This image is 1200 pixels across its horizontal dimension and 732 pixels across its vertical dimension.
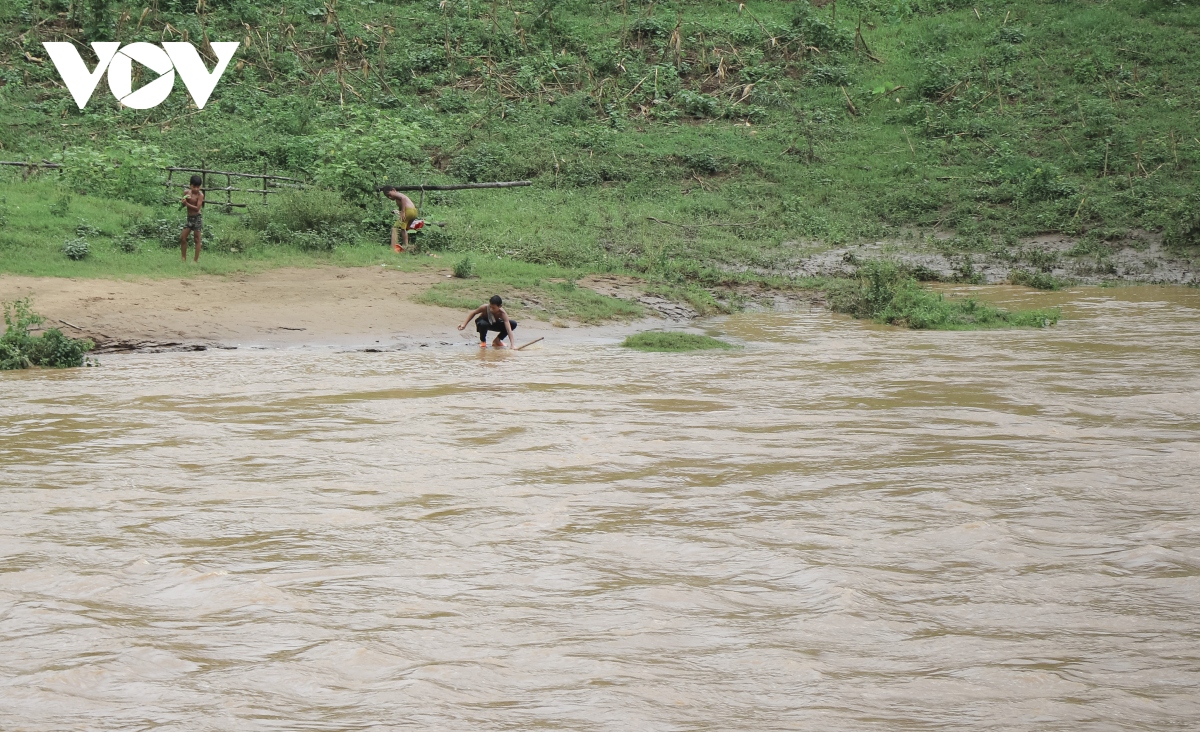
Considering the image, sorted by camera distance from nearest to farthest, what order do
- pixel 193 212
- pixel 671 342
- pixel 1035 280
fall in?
pixel 671 342 → pixel 193 212 → pixel 1035 280

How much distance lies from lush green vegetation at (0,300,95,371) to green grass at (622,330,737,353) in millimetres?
5874

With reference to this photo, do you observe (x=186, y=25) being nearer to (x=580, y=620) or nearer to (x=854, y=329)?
(x=854, y=329)

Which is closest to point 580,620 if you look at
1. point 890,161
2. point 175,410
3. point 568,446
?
point 568,446

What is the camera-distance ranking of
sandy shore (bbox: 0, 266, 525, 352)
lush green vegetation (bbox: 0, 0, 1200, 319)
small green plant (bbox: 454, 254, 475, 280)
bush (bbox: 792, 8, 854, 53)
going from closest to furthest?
sandy shore (bbox: 0, 266, 525, 352) < small green plant (bbox: 454, 254, 475, 280) < lush green vegetation (bbox: 0, 0, 1200, 319) < bush (bbox: 792, 8, 854, 53)

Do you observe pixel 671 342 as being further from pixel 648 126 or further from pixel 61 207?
pixel 648 126

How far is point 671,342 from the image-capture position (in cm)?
1416

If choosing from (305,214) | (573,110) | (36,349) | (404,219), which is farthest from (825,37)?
(36,349)

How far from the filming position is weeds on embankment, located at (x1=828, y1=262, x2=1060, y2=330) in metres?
16.1

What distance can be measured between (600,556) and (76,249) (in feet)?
39.2

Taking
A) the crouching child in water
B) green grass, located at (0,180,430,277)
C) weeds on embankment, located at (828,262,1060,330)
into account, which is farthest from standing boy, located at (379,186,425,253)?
weeds on embankment, located at (828,262,1060,330)

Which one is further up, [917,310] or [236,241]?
[236,241]

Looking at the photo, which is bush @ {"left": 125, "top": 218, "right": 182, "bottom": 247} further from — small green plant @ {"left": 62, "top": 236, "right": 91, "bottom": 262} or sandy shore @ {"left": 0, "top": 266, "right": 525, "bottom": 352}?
sandy shore @ {"left": 0, "top": 266, "right": 525, "bottom": 352}

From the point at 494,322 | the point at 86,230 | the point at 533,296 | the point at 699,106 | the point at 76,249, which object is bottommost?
the point at 494,322

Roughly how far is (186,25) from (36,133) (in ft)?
18.5
